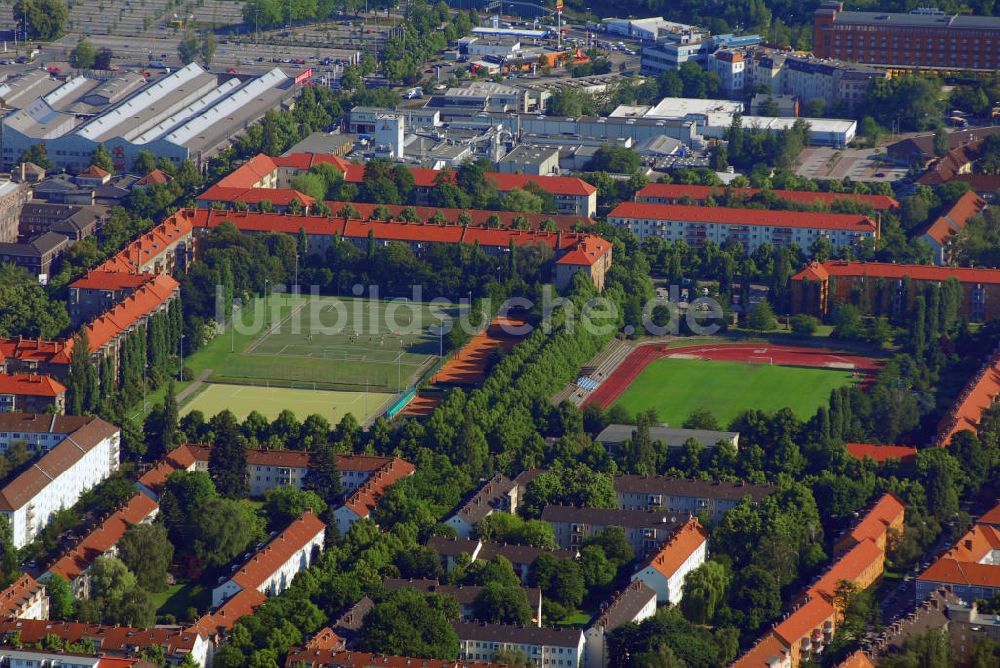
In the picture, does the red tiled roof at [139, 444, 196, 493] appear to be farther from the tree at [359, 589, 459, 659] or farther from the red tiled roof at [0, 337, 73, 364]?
the tree at [359, 589, 459, 659]

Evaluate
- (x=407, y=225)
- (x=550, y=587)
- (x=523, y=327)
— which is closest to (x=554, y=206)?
(x=407, y=225)

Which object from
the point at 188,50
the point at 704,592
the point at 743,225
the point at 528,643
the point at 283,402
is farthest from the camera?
the point at 188,50

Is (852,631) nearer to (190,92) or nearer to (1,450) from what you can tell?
(1,450)

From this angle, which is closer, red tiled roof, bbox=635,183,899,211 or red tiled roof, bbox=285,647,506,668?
red tiled roof, bbox=285,647,506,668

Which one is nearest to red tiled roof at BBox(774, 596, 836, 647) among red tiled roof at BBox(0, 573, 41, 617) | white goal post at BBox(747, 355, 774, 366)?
red tiled roof at BBox(0, 573, 41, 617)

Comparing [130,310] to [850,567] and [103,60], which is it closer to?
[850,567]

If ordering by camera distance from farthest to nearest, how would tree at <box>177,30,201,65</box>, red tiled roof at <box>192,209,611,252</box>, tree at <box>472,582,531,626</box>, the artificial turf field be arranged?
tree at <box>177,30,201,65</box> → red tiled roof at <box>192,209,611,252</box> → the artificial turf field → tree at <box>472,582,531,626</box>

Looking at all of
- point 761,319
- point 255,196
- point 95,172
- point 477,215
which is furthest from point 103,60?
point 761,319
